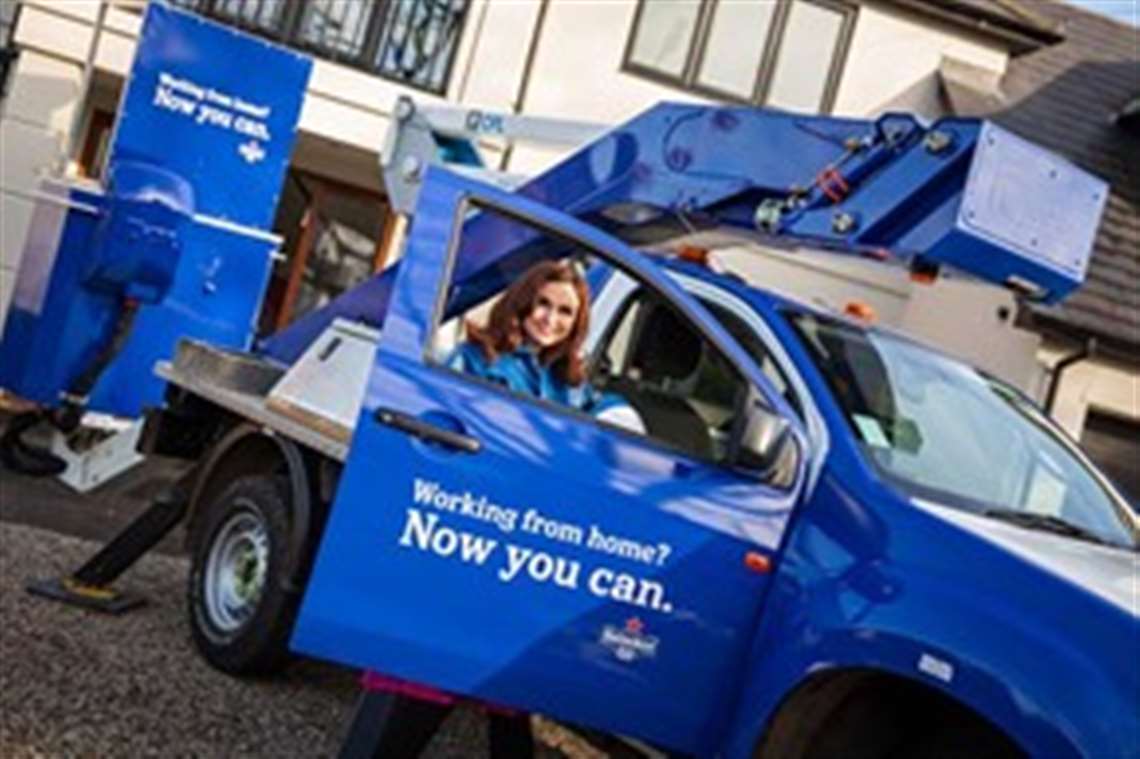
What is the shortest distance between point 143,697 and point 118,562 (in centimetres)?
112

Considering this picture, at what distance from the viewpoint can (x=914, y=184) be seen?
13.8 ft

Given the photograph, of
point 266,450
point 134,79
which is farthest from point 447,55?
point 266,450

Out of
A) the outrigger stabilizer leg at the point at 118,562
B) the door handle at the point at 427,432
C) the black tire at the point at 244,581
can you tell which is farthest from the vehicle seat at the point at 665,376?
the outrigger stabilizer leg at the point at 118,562

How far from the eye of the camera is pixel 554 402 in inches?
162

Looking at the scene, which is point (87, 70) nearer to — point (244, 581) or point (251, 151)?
point (251, 151)

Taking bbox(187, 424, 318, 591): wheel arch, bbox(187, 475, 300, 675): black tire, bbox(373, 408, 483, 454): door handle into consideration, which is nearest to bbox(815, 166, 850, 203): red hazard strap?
bbox(373, 408, 483, 454): door handle

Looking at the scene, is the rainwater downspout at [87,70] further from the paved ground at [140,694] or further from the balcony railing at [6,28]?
the paved ground at [140,694]

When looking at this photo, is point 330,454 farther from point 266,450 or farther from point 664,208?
point 664,208

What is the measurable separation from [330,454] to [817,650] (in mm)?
2040

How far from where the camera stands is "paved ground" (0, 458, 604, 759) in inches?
180

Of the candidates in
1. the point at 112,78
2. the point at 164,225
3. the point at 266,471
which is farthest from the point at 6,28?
the point at 266,471

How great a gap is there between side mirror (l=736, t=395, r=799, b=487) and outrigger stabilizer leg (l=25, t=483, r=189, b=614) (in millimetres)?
2984

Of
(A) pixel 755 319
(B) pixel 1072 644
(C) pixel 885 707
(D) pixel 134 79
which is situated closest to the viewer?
(B) pixel 1072 644

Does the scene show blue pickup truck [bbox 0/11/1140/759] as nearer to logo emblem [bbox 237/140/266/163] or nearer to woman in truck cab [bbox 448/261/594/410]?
woman in truck cab [bbox 448/261/594/410]
